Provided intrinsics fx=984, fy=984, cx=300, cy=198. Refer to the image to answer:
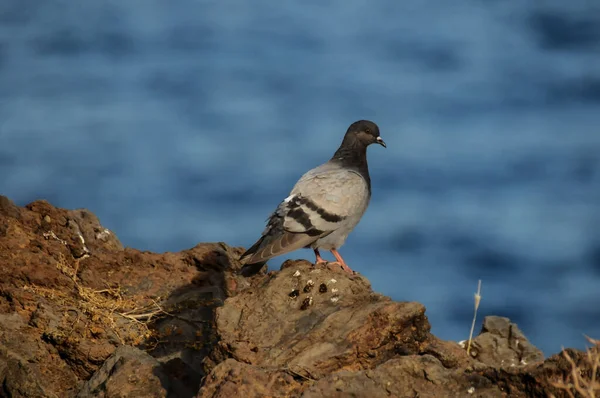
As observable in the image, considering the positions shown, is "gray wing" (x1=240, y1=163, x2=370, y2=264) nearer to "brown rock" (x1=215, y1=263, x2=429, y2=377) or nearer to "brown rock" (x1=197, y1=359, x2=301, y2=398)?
"brown rock" (x1=215, y1=263, x2=429, y2=377)

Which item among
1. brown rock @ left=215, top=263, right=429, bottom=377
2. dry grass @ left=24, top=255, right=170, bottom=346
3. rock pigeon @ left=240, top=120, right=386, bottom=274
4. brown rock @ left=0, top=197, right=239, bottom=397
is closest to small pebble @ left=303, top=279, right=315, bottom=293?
brown rock @ left=215, top=263, right=429, bottom=377

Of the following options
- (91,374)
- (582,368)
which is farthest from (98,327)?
(582,368)

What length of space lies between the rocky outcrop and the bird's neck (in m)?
2.16

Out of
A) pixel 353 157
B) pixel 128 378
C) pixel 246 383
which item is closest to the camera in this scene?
pixel 246 383

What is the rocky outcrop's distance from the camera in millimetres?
8609

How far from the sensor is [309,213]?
13.4 metres

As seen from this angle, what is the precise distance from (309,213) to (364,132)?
2610 mm

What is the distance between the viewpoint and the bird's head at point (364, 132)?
15427 millimetres

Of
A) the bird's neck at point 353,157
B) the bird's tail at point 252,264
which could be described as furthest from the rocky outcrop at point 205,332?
the bird's neck at point 353,157

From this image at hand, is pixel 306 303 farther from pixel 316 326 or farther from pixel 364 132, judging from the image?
pixel 364 132

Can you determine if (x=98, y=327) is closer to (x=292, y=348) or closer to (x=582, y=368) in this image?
(x=292, y=348)

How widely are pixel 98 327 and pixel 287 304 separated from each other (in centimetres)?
313

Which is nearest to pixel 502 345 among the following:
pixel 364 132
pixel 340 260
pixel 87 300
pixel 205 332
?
pixel 340 260

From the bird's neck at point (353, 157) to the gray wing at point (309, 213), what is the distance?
0.68 metres
